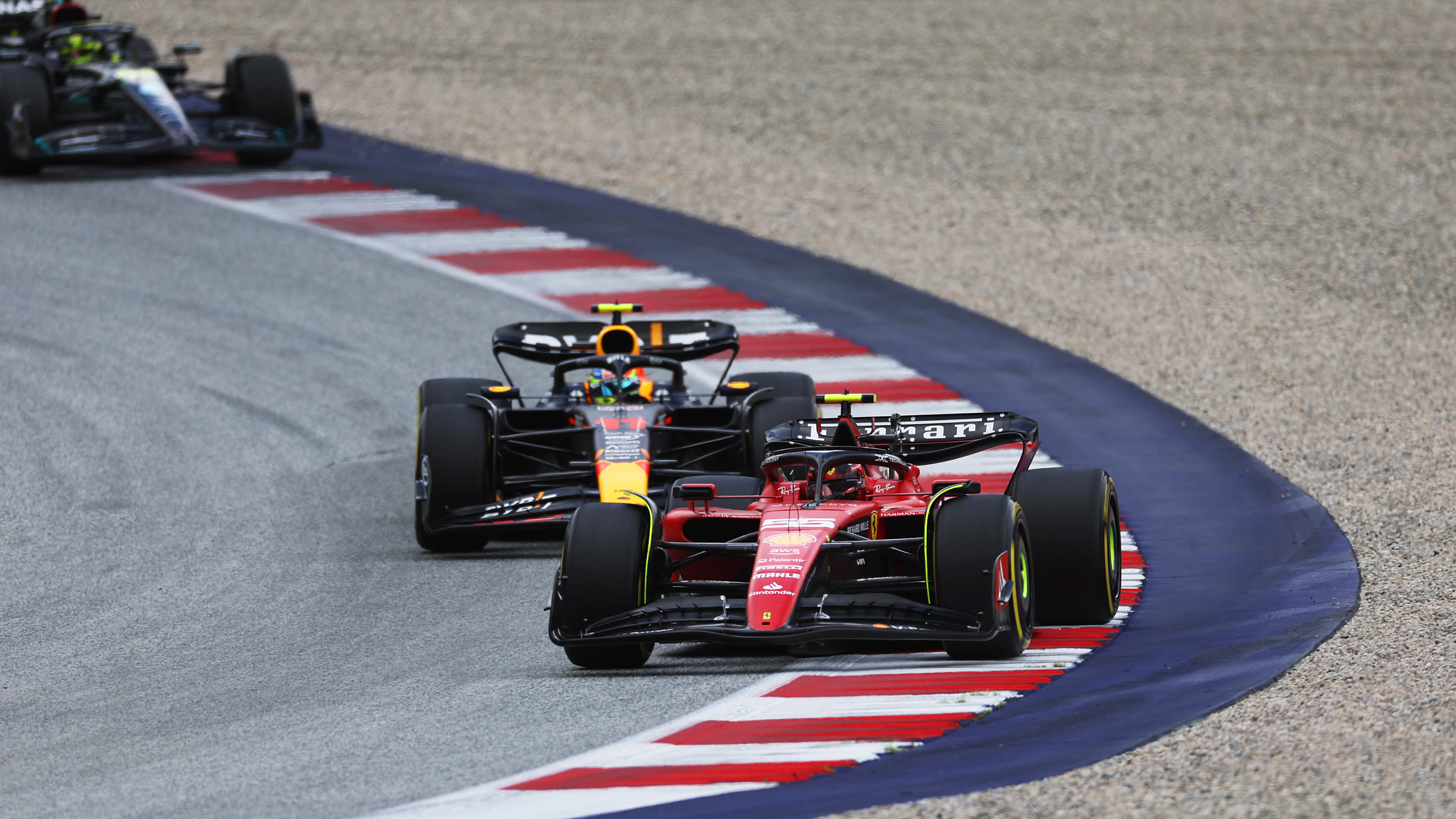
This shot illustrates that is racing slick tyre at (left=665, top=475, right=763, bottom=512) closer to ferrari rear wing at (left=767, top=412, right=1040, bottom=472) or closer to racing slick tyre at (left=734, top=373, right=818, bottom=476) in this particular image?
ferrari rear wing at (left=767, top=412, right=1040, bottom=472)

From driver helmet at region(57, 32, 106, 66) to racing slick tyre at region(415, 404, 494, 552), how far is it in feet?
39.6

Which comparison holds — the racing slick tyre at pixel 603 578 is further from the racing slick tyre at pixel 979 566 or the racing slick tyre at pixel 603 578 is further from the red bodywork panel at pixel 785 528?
the racing slick tyre at pixel 979 566

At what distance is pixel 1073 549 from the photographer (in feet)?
35.2

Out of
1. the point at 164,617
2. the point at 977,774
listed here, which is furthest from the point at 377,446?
the point at 977,774

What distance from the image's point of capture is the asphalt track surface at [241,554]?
29.6ft

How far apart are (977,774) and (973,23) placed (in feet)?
80.3

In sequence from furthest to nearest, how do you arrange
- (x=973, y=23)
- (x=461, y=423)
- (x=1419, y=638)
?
(x=973, y=23) < (x=461, y=423) < (x=1419, y=638)

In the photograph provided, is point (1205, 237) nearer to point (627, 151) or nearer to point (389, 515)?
point (627, 151)

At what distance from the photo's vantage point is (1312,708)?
28.7ft

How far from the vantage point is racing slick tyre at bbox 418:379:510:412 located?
1488cm

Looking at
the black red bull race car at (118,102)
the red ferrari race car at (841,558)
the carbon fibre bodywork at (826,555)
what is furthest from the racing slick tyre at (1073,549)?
the black red bull race car at (118,102)

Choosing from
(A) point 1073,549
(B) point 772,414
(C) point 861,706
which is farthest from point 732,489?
(B) point 772,414

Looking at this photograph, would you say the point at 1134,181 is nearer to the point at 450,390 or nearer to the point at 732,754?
the point at 450,390

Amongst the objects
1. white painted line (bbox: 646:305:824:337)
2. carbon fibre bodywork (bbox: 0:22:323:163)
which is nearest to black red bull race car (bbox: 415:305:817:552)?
white painted line (bbox: 646:305:824:337)
